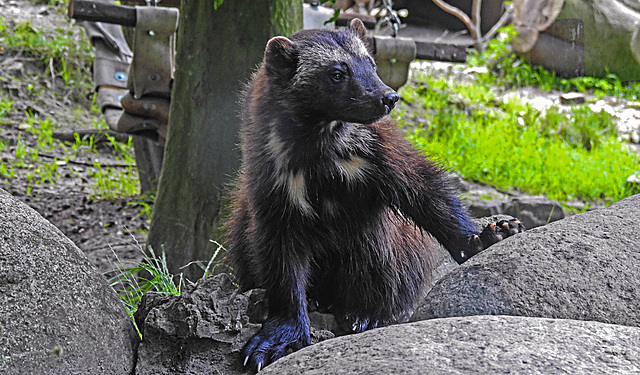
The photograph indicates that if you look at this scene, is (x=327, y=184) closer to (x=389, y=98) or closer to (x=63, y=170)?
(x=389, y=98)

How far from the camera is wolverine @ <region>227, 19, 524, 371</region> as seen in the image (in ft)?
9.31

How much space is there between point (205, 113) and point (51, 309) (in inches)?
79.2

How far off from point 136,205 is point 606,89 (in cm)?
693

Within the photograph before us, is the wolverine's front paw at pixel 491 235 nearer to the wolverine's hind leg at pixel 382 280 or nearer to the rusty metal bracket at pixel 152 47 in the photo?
the wolverine's hind leg at pixel 382 280

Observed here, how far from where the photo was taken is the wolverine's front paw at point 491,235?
2.97 metres

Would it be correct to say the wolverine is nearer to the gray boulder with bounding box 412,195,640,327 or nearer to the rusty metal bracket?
the gray boulder with bounding box 412,195,640,327

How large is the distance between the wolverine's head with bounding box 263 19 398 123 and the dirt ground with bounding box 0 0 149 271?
1651 millimetres

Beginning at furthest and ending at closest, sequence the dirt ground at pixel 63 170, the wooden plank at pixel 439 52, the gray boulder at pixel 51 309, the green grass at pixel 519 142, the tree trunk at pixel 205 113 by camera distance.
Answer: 1. the green grass at pixel 519 142
2. the dirt ground at pixel 63 170
3. the wooden plank at pixel 439 52
4. the tree trunk at pixel 205 113
5. the gray boulder at pixel 51 309

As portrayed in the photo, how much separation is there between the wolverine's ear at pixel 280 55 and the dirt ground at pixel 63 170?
5.36 ft

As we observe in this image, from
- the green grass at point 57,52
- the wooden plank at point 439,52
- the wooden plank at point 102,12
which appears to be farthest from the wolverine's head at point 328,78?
the green grass at point 57,52

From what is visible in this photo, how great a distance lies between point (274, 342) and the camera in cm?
272

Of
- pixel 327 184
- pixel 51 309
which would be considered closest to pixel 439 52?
pixel 327 184

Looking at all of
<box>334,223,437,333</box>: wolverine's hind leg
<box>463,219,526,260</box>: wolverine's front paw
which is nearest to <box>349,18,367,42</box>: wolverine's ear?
<box>334,223,437,333</box>: wolverine's hind leg

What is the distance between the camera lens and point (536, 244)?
2580 mm
